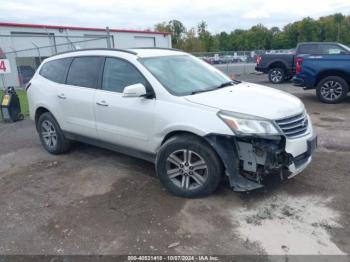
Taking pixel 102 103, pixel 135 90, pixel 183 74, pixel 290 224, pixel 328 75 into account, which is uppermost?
pixel 183 74

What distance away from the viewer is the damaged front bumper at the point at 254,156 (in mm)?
3654

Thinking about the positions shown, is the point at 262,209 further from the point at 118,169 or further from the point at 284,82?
the point at 284,82

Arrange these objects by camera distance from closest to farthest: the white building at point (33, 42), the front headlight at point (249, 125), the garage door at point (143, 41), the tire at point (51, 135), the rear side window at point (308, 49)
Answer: the front headlight at point (249, 125) < the tire at point (51, 135) < the rear side window at point (308, 49) < the white building at point (33, 42) < the garage door at point (143, 41)

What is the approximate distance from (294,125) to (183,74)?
1.63 meters

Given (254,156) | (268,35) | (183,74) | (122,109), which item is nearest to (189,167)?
(254,156)

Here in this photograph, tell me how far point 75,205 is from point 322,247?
2.78m

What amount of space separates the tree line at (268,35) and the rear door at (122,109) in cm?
5520

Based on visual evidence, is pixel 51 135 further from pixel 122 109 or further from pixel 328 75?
pixel 328 75

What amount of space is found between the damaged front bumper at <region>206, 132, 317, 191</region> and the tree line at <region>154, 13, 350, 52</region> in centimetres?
5635

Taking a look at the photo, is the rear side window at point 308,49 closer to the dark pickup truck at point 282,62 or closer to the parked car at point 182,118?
the dark pickup truck at point 282,62

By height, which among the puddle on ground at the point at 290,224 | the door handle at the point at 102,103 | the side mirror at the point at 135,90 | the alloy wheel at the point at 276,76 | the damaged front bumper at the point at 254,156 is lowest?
the puddle on ground at the point at 290,224

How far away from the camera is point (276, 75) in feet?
50.7

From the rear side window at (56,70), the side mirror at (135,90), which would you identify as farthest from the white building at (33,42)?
the side mirror at (135,90)

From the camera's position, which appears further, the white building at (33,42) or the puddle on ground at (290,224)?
the white building at (33,42)
